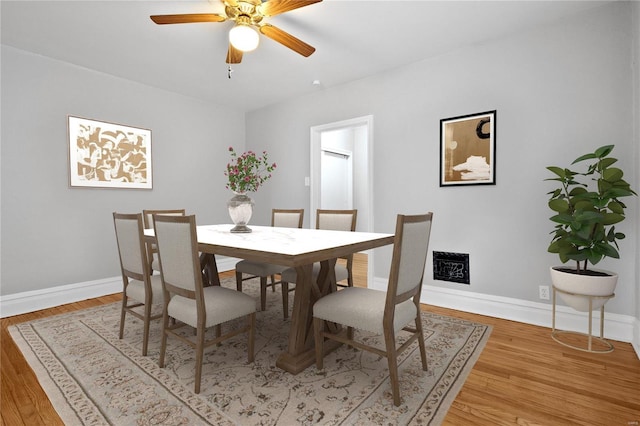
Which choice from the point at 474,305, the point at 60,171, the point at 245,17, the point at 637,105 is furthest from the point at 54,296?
the point at 637,105

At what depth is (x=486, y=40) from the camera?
114 inches

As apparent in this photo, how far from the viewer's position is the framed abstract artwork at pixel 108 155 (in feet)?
11.1

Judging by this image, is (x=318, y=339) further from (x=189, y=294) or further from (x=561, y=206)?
(x=561, y=206)

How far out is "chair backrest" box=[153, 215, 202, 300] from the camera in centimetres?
162

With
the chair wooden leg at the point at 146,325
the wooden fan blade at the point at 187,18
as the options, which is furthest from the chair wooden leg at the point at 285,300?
the wooden fan blade at the point at 187,18

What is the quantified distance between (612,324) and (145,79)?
17.0 ft

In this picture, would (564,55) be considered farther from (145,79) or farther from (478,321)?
(145,79)

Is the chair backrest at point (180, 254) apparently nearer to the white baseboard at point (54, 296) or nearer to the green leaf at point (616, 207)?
the white baseboard at point (54, 296)

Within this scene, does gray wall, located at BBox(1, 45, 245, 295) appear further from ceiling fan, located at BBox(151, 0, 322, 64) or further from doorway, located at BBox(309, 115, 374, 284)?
doorway, located at BBox(309, 115, 374, 284)

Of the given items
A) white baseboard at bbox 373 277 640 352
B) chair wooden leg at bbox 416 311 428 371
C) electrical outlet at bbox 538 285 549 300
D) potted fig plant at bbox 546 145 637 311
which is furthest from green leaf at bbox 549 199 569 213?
chair wooden leg at bbox 416 311 428 371

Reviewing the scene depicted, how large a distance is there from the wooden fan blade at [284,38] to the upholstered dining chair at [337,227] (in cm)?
137

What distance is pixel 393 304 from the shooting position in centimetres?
154

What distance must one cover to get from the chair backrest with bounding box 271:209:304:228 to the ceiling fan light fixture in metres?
1.62

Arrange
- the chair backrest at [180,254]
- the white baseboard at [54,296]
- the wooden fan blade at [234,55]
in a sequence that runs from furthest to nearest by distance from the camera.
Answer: the white baseboard at [54,296], the wooden fan blade at [234,55], the chair backrest at [180,254]
